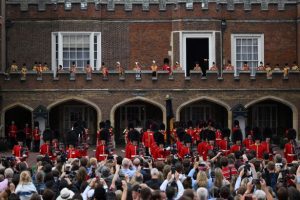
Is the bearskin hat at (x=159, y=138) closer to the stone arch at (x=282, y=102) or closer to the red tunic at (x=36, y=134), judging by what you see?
the red tunic at (x=36, y=134)

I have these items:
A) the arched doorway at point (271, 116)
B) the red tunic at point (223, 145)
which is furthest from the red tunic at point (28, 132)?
the red tunic at point (223, 145)

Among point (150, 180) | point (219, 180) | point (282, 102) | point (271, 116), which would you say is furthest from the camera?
point (271, 116)

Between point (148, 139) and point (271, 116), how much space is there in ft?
47.4

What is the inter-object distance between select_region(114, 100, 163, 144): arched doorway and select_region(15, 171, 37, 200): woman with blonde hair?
29089 mm

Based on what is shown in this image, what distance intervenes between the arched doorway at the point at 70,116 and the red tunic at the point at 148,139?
1204 cm

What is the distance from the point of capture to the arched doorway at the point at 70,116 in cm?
4794

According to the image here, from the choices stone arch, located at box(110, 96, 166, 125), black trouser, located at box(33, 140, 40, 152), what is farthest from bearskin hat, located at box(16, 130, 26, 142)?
stone arch, located at box(110, 96, 166, 125)

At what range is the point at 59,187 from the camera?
758 inches

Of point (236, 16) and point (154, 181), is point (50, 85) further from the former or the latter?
point (154, 181)

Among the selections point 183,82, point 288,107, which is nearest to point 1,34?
point 183,82

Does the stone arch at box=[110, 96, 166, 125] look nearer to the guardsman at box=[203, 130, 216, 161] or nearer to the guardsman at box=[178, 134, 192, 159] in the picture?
the guardsman at box=[203, 130, 216, 161]

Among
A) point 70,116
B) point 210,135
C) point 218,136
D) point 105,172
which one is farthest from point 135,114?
point 105,172

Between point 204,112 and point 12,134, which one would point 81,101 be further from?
point 204,112

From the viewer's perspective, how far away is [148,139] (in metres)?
35.5
